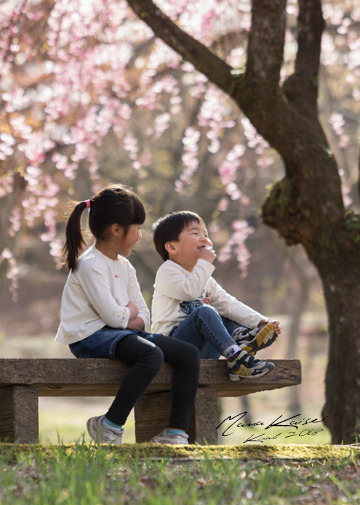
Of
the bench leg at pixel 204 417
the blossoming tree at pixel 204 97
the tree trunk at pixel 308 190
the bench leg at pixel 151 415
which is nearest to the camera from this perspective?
the bench leg at pixel 204 417

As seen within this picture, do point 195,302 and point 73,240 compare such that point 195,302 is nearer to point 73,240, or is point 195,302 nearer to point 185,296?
point 185,296

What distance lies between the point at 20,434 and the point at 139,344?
2.21 feet

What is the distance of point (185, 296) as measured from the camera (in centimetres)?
400

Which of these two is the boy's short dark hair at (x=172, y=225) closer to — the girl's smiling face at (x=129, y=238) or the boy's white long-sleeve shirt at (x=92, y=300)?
the girl's smiling face at (x=129, y=238)

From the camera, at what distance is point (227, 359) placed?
3.66 meters

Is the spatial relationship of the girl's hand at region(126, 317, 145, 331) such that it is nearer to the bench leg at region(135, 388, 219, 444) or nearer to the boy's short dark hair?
the bench leg at region(135, 388, 219, 444)

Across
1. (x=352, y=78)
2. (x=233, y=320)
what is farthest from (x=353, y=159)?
(x=233, y=320)

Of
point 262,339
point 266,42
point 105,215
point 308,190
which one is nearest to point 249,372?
point 262,339

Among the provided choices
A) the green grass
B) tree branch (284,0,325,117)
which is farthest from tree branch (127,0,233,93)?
the green grass

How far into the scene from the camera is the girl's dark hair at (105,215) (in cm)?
385

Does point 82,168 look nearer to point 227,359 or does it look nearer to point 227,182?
point 227,182

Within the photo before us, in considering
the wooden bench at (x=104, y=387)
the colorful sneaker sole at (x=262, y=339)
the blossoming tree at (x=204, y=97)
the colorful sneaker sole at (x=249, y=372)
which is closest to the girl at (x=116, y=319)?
the wooden bench at (x=104, y=387)

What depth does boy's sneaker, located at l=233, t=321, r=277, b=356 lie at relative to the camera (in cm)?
374

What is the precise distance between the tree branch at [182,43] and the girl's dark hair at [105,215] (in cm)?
157
